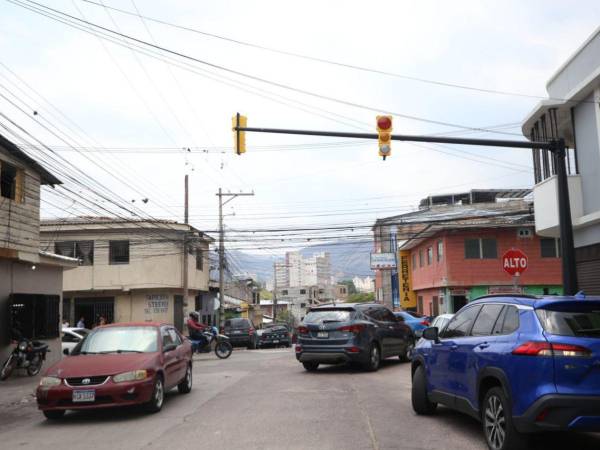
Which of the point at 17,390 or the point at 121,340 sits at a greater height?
the point at 121,340

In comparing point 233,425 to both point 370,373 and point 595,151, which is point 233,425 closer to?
point 370,373

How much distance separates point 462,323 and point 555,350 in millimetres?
2263

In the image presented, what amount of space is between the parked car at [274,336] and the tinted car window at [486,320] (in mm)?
28605

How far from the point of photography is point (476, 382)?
23.1ft

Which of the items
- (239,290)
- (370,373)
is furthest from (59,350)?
(239,290)

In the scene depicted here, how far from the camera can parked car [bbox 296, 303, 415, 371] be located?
586 inches

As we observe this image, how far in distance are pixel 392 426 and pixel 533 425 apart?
2774 millimetres

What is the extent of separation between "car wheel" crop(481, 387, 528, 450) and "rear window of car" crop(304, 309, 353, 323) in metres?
8.33

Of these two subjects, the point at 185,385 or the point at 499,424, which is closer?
the point at 499,424

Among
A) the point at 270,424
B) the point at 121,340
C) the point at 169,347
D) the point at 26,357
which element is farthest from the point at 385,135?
the point at 26,357

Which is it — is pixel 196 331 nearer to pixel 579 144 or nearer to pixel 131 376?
pixel 131 376

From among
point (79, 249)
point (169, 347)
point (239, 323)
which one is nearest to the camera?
point (169, 347)

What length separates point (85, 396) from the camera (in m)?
9.16

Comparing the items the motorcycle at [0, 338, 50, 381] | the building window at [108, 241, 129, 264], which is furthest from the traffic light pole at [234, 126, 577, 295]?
the building window at [108, 241, 129, 264]
